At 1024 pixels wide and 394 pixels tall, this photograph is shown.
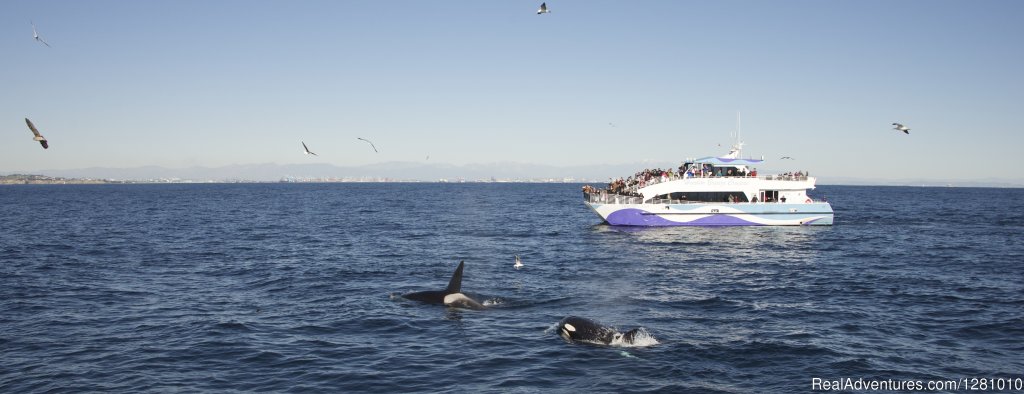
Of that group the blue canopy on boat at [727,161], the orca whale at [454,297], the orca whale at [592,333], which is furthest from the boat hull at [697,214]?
the orca whale at [592,333]

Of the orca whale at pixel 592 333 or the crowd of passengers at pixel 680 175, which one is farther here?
the crowd of passengers at pixel 680 175

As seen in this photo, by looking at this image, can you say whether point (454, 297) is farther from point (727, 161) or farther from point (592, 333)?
point (727, 161)

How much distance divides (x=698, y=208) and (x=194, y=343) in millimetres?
41207

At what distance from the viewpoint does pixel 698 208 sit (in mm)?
51781

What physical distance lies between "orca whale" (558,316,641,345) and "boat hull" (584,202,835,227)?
34.7 metres

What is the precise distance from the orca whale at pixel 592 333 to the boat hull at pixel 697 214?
34.7 meters

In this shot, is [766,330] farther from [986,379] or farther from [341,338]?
[341,338]

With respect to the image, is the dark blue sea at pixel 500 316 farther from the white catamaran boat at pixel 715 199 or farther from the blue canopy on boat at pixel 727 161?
the blue canopy on boat at pixel 727 161

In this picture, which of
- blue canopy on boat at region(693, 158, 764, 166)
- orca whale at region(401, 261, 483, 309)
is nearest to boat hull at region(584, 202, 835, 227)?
blue canopy on boat at region(693, 158, 764, 166)

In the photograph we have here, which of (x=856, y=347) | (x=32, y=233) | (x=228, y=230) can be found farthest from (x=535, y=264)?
(x=32, y=233)

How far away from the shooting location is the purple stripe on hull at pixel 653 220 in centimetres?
5150

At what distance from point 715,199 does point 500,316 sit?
36.4m

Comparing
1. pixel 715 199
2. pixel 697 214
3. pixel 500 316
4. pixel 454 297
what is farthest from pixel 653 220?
pixel 500 316

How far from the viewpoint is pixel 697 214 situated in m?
52.0
